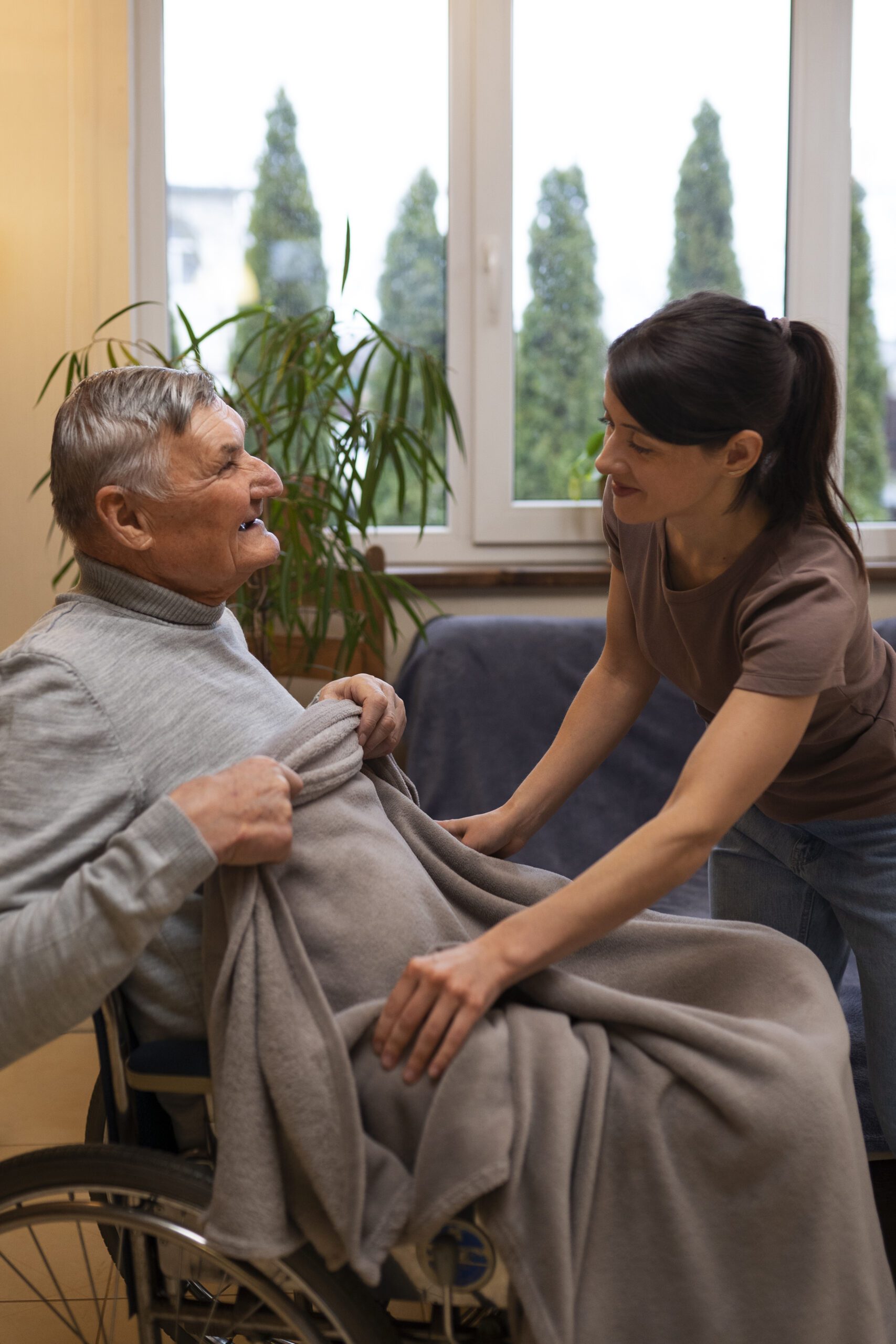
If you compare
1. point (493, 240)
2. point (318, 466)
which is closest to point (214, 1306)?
point (318, 466)

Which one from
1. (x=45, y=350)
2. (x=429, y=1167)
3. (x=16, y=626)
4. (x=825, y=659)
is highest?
(x=45, y=350)

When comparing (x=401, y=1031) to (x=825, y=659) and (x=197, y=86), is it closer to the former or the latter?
(x=825, y=659)

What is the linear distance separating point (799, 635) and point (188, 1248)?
829mm

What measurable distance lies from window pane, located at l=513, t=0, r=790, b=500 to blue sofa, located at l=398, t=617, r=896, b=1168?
2.26 feet

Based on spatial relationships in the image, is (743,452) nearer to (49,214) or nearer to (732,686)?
(732,686)

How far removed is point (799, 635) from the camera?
1.11 m

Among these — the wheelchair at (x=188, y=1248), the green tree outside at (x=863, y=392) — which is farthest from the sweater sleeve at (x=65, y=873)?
the green tree outside at (x=863, y=392)

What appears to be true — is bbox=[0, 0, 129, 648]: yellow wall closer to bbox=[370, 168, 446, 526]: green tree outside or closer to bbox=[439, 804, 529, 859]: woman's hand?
bbox=[370, 168, 446, 526]: green tree outside

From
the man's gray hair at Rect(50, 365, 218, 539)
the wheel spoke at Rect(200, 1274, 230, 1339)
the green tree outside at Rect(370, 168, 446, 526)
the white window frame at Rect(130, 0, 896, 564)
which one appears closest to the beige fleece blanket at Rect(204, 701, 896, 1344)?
the wheel spoke at Rect(200, 1274, 230, 1339)

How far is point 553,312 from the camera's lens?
3.07 m

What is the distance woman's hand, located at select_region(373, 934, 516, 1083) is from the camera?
98 centimetres

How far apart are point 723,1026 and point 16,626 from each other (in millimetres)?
2319

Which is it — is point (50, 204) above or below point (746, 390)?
above

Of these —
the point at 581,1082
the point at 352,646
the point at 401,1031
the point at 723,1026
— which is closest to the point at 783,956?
the point at 723,1026
